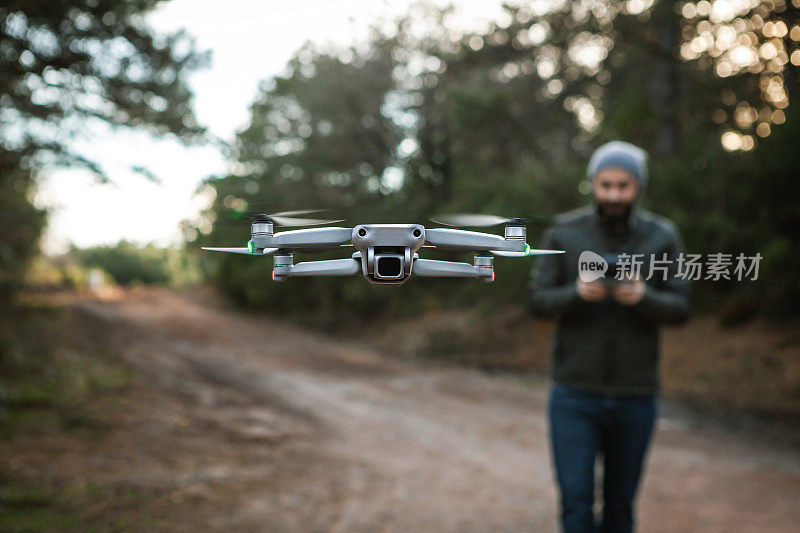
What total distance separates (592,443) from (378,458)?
1019 cm

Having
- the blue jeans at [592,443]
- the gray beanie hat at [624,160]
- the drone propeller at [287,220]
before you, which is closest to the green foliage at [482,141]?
the drone propeller at [287,220]

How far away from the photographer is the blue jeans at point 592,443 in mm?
4824

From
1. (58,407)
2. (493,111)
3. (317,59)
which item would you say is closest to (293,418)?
(58,407)

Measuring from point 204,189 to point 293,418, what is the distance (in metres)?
17.0

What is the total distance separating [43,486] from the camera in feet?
36.7

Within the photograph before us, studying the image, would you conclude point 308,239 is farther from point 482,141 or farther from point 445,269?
point 482,141

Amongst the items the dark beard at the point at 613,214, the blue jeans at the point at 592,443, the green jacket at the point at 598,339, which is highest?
the dark beard at the point at 613,214

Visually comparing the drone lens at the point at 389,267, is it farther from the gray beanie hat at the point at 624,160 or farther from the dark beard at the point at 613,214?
the gray beanie hat at the point at 624,160

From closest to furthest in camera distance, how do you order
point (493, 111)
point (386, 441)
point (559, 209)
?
1. point (559, 209)
2. point (386, 441)
3. point (493, 111)

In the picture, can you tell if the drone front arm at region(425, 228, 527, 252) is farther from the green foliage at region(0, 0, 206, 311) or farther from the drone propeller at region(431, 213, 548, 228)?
the green foliage at region(0, 0, 206, 311)

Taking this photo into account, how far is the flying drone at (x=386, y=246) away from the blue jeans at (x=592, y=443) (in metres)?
4.31

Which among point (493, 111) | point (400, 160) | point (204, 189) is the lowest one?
point (204, 189)

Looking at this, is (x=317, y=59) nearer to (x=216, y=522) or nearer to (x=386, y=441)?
(x=216, y=522)

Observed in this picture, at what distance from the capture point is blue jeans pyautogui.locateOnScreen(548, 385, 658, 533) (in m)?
4.82
